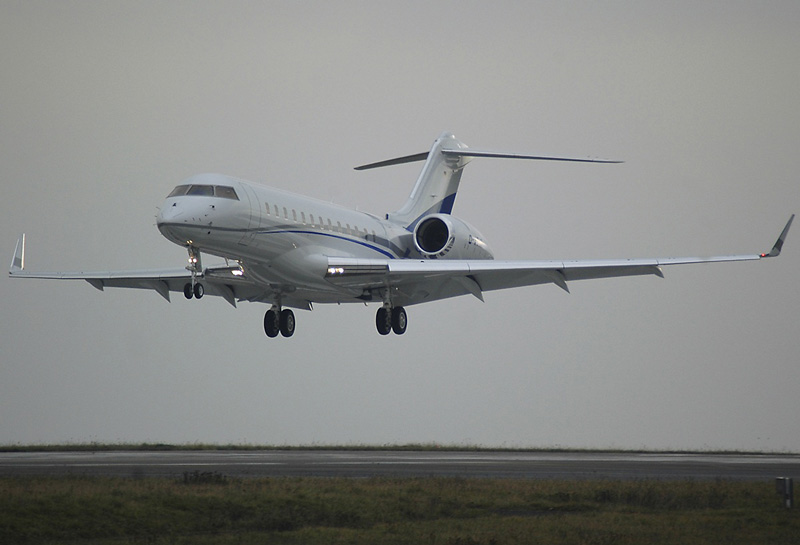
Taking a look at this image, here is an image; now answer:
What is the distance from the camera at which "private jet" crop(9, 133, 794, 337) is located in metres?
26.8

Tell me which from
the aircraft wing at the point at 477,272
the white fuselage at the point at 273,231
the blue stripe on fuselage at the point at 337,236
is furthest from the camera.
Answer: the aircraft wing at the point at 477,272

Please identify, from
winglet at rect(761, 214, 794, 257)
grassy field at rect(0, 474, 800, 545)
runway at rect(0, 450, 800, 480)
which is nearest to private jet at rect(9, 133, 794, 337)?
winglet at rect(761, 214, 794, 257)

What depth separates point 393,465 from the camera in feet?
101

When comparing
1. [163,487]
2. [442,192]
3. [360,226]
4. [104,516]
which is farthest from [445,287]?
[104,516]

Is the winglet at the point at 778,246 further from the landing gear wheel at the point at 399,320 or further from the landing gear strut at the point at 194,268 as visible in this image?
the landing gear strut at the point at 194,268

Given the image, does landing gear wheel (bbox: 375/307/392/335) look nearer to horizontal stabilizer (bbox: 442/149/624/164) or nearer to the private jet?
the private jet

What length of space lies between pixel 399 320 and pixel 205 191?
968cm

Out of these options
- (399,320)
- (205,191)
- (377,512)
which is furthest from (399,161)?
(377,512)

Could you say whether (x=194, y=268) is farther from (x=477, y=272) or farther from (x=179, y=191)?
(x=477, y=272)

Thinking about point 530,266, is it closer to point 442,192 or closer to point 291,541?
point 442,192

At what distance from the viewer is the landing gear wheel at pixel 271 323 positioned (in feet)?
113

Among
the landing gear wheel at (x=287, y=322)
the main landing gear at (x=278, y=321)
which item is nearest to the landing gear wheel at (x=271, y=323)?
the main landing gear at (x=278, y=321)

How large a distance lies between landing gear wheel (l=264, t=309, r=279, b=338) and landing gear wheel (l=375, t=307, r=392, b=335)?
3.15m

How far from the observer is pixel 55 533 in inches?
742
